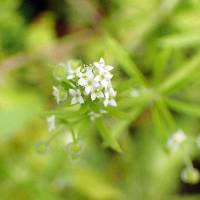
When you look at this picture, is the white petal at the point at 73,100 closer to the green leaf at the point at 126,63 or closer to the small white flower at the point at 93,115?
the small white flower at the point at 93,115

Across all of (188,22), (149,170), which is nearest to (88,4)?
(188,22)

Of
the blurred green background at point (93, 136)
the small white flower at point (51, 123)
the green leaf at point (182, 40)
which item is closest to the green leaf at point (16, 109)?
the blurred green background at point (93, 136)

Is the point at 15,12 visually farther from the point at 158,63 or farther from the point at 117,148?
the point at 117,148

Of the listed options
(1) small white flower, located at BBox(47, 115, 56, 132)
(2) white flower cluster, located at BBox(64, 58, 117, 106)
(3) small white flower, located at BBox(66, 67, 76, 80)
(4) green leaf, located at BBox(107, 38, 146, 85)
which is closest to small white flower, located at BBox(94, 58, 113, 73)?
(2) white flower cluster, located at BBox(64, 58, 117, 106)

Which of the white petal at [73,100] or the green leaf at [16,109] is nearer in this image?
the white petal at [73,100]

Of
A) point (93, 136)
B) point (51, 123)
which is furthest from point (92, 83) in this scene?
point (93, 136)

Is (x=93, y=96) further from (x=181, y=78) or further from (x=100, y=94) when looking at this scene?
(x=181, y=78)
